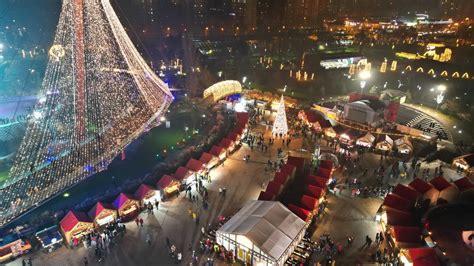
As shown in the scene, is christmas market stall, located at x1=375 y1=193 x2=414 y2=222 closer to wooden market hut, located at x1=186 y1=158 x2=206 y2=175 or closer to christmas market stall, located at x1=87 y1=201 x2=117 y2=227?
wooden market hut, located at x1=186 y1=158 x2=206 y2=175

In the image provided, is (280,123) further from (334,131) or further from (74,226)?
(74,226)

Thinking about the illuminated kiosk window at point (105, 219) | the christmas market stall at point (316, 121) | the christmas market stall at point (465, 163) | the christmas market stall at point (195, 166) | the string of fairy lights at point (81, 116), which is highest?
the string of fairy lights at point (81, 116)

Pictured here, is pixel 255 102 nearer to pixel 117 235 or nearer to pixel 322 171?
pixel 322 171

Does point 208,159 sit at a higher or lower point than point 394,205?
higher

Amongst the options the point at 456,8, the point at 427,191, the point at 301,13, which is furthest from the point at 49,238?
the point at 456,8

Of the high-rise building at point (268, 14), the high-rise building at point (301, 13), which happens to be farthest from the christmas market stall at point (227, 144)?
the high-rise building at point (301, 13)

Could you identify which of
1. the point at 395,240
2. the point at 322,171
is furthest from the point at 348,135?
the point at 395,240

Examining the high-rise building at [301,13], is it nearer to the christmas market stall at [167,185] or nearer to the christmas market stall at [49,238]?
the christmas market stall at [167,185]
